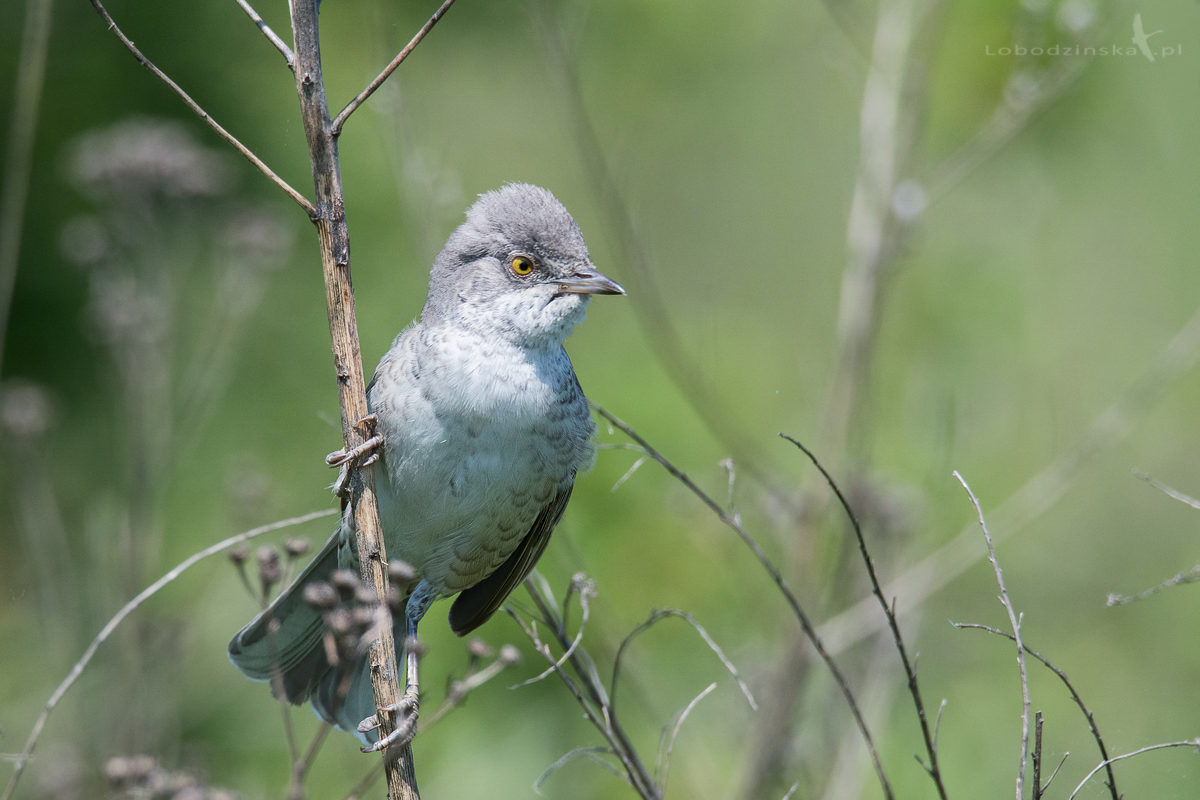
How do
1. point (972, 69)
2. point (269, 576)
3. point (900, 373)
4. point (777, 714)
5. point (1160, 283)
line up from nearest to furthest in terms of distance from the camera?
1. point (269, 576)
2. point (777, 714)
3. point (972, 69)
4. point (900, 373)
5. point (1160, 283)

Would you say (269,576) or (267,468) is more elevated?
(267,468)

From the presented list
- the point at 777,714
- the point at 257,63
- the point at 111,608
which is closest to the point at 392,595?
the point at 777,714

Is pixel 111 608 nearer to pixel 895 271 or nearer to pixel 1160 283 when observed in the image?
pixel 895 271

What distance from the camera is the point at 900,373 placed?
26.7ft

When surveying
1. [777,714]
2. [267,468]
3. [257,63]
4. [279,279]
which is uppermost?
[257,63]

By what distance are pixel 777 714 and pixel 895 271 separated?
1.88 metres

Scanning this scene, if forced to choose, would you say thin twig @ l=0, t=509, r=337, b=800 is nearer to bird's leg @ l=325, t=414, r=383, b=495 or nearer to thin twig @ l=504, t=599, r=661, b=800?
bird's leg @ l=325, t=414, r=383, b=495

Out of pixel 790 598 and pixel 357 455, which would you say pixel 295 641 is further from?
pixel 790 598

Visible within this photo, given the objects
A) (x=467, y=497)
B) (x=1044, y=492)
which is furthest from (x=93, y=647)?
(x=1044, y=492)

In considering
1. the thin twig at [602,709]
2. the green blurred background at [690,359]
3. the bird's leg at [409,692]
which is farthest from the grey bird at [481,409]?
the thin twig at [602,709]

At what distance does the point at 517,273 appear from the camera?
3.91 m

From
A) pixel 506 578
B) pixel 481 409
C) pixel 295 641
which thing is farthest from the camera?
pixel 506 578

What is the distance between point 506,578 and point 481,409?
99 centimetres

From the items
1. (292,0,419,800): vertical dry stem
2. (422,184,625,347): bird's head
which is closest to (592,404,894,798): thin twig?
(292,0,419,800): vertical dry stem
